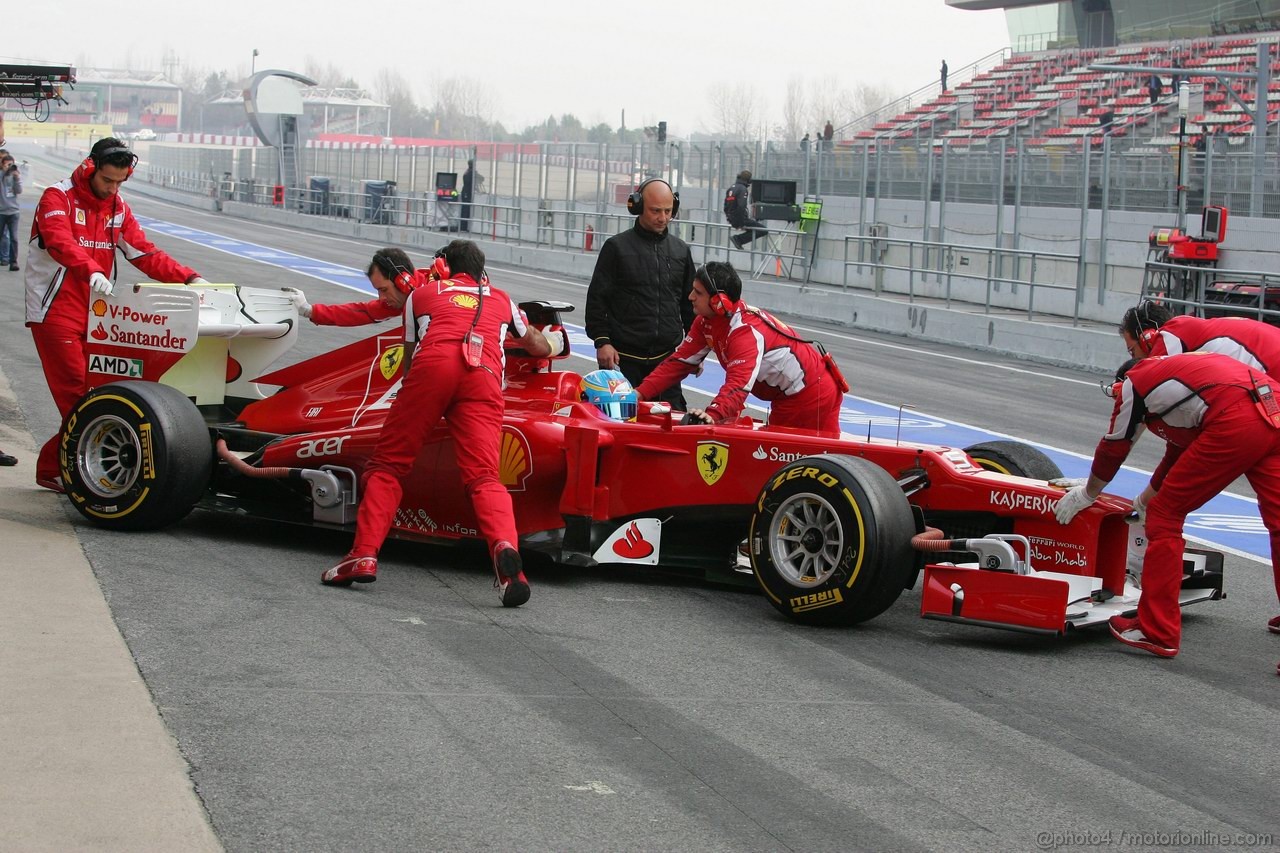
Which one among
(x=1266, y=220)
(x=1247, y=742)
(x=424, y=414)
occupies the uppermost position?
(x=1266, y=220)

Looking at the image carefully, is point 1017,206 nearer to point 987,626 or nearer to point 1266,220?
point 1266,220

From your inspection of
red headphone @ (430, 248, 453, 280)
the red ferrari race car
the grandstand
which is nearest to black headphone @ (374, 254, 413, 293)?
the red ferrari race car

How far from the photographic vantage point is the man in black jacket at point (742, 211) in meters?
30.0

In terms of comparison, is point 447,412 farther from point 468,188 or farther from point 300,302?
point 468,188

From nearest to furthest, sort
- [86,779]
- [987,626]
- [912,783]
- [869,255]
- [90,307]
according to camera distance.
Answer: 1. [86,779]
2. [912,783]
3. [987,626]
4. [90,307]
5. [869,255]

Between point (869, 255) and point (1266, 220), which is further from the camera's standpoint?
point (869, 255)

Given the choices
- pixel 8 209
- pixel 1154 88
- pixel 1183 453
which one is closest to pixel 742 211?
pixel 1154 88

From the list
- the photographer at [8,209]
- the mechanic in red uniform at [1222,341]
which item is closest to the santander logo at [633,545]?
the mechanic in red uniform at [1222,341]

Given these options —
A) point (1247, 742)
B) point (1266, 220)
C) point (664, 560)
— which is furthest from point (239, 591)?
point (1266, 220)

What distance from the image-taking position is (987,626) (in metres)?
6.19

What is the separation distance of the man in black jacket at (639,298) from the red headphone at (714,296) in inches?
38.0

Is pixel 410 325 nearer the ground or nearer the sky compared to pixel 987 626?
nearer the sky

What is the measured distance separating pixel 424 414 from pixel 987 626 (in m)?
2.63

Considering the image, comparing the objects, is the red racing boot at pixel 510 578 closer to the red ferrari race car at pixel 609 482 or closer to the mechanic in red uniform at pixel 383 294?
the red ferrari race car at pixel 609 482
